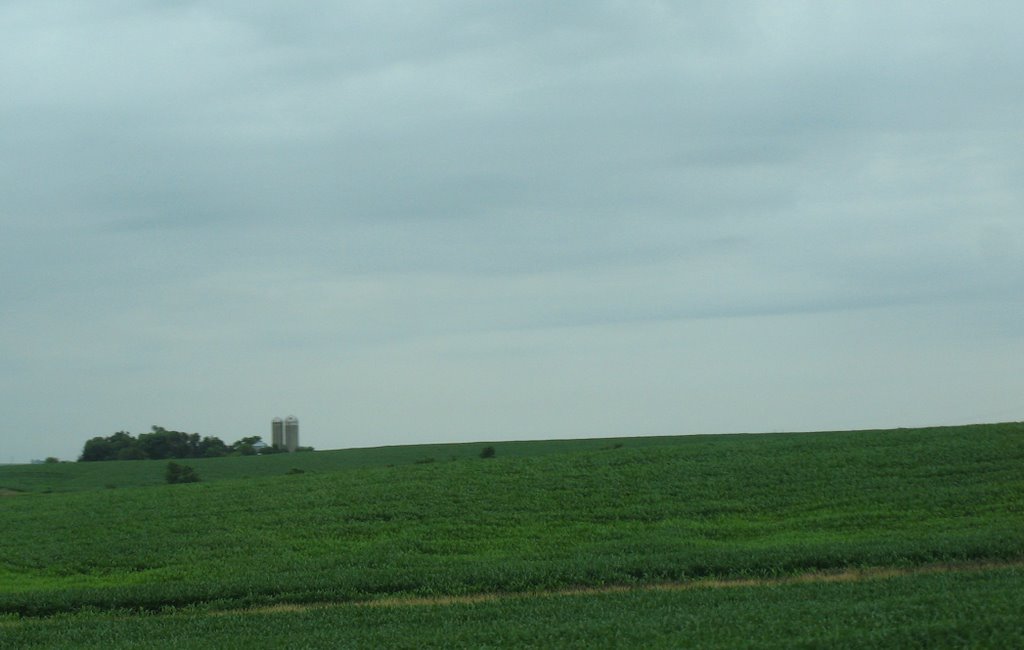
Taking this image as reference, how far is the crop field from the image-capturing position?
17359 mm

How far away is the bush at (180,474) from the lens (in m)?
62.3

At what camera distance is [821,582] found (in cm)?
2166

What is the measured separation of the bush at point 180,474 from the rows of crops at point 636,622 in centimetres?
3979

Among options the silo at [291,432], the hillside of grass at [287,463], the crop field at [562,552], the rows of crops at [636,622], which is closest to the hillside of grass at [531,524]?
the crop field at [562,552]

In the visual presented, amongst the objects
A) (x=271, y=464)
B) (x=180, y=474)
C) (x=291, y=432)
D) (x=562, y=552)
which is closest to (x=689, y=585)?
(x=562, y=552)

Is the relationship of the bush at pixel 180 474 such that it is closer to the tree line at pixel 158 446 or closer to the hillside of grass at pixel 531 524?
the hillside of grass at pixel 531 524

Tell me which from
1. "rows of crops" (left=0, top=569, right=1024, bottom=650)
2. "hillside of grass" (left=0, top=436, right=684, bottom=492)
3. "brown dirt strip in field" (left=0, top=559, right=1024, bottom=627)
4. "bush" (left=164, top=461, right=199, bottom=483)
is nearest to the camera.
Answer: "rows of crops" (left=0, top=569, right=1024, bottom=650)

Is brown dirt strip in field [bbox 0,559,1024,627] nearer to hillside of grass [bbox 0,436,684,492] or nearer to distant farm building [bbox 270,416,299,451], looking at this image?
hillside of grass [bbox 0,436,684,492]

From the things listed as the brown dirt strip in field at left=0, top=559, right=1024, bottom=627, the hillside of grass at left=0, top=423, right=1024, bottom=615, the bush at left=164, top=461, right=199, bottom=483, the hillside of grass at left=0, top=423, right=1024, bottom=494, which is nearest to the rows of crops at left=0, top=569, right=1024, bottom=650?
the brown dirt strip in field at left=0, top=559, right=1024, bottom=627

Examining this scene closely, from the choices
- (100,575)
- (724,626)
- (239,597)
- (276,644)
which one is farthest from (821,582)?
(100,575)

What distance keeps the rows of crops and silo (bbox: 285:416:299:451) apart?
6715 centimetres

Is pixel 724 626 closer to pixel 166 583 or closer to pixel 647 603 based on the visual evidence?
pixel 647 603

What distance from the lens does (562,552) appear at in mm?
28859

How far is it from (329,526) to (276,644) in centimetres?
1768
